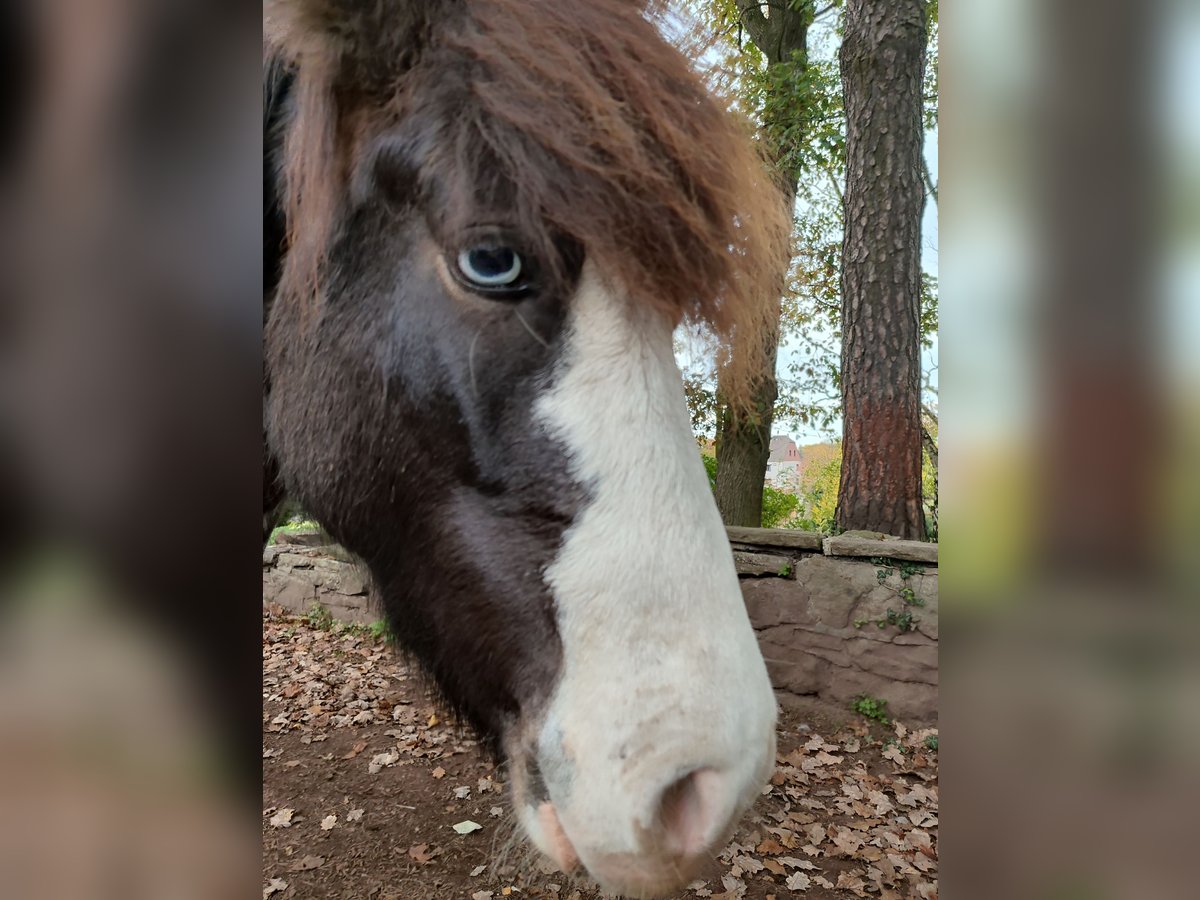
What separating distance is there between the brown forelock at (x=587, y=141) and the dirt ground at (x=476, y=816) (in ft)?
4.80

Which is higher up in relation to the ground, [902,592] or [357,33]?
→ [357,33]

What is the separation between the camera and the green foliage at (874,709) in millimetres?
3182

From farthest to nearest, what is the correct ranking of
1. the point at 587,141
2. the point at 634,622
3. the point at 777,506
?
the point at 777,506, the point at 587,141, the point at 634,622

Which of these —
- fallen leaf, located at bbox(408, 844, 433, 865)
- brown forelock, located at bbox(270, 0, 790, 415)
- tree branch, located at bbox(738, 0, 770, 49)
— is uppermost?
tree branch, located at bbox(738, 0, 770, 49)

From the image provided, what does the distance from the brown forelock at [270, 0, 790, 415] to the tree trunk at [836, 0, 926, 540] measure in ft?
7.45

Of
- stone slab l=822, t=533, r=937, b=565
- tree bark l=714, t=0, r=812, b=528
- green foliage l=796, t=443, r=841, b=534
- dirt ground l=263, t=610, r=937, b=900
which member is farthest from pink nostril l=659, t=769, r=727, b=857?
green foliage l=796, t=443, r=841, b=534

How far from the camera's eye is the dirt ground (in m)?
2.37

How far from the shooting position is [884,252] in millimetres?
3008

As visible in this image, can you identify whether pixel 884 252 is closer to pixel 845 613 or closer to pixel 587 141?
pixel 845 613

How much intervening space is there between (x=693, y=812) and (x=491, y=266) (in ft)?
2.42

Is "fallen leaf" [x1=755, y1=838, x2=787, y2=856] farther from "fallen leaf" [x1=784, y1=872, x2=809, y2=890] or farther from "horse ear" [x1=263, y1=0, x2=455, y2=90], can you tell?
"horse ear" [x1=263, y1=0, x2=455, y2=90]

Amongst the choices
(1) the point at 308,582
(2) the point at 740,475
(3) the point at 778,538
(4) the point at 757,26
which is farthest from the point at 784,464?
(1) the point at 308,582
